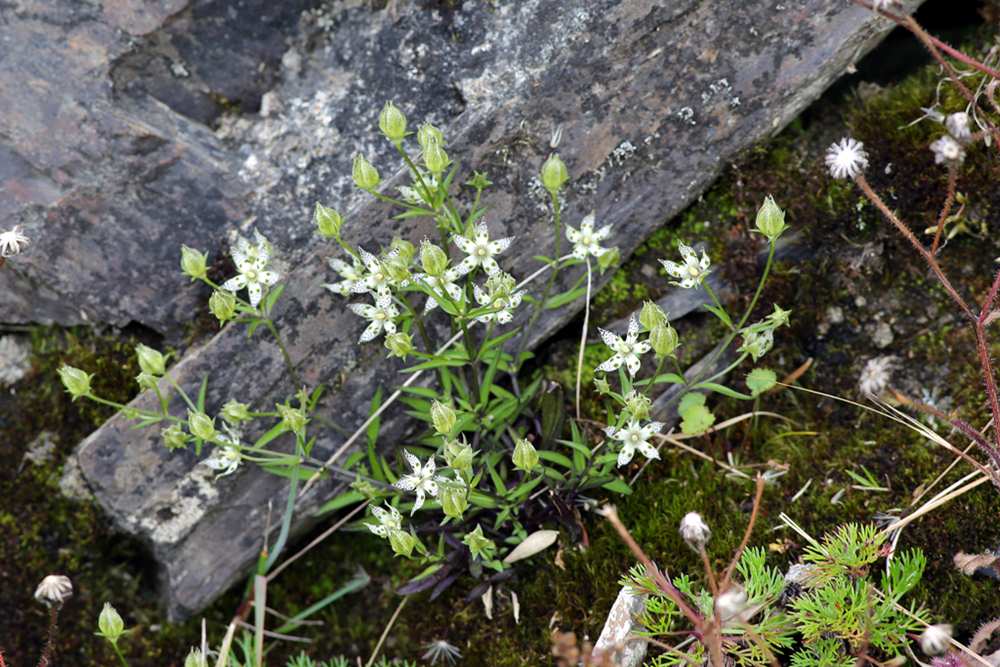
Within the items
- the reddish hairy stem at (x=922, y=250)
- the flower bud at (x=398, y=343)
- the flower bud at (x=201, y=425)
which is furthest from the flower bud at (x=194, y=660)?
the reddish hairy stem at (x=922, y=250)

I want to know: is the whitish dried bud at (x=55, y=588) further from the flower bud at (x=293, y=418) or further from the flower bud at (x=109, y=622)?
the flower bud at (x=293, y=418)

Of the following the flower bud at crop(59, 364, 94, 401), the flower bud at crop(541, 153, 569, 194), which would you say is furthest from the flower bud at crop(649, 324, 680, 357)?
the flower bud at crop(59, 364, 94, 401)

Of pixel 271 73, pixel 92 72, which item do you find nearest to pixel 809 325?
pixel 271 73

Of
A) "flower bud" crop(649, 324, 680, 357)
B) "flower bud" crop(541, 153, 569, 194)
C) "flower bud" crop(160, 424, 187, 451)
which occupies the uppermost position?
"flower bud" crop(541, 153, 569, 194)

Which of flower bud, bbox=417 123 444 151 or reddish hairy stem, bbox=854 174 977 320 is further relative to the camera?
flower bud, bbox=417 123 444 151

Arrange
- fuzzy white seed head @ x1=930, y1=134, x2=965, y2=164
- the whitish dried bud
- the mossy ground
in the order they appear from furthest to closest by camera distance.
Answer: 1. the mossy ground
2. the whitish dried bud
3. fuzzy white seed head @ x1=930, y1=134, x2=965, y2=164

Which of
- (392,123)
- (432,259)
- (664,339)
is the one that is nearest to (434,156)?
(392,123)

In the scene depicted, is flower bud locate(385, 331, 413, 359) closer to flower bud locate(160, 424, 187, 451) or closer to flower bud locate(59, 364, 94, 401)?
flower bud locate(160, 424, 187, 451)
